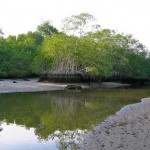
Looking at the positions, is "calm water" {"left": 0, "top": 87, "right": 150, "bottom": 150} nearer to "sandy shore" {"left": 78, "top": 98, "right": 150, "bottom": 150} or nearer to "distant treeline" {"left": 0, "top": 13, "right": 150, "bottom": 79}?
"sandy shore" {"left": 78, "top": 98, "right": 150, "bottom": 150}

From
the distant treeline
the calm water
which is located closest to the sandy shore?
the calm water

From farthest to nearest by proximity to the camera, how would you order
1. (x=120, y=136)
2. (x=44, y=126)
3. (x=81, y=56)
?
(x=81, y=56), (x=44, y=126), (x=120, y=136)

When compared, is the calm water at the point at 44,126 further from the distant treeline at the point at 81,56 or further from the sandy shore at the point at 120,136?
the distant treeline at the point at 81,56

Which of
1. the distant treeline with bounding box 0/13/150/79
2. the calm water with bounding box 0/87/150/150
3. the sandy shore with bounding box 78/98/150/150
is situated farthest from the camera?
the distant treeline with bounding box 0/13/150/79

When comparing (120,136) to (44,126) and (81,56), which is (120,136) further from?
(81,56)

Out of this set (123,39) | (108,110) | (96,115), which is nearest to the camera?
(96,115)

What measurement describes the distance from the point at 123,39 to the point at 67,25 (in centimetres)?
1671

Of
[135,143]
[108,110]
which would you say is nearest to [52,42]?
[108,110]

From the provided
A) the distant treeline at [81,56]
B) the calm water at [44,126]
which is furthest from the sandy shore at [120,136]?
the distant treeline at [81,56]

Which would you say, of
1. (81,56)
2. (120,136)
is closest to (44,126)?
(120,136)

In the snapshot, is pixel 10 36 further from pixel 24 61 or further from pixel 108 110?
pixel 108 110

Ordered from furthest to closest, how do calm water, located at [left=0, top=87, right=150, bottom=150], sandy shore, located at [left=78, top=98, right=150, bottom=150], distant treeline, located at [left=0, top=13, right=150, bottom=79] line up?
→ distant treeline, located at [left=0, top=13, right=150, bottom=79] → calm water, located at [left=0, top=87, right=150, bottom=150] → sandy shore, located at [left=78, top=98, right=150, bottom=150]

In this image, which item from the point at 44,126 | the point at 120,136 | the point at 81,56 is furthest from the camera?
the point at 81,56

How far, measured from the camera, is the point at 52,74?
193 feet
